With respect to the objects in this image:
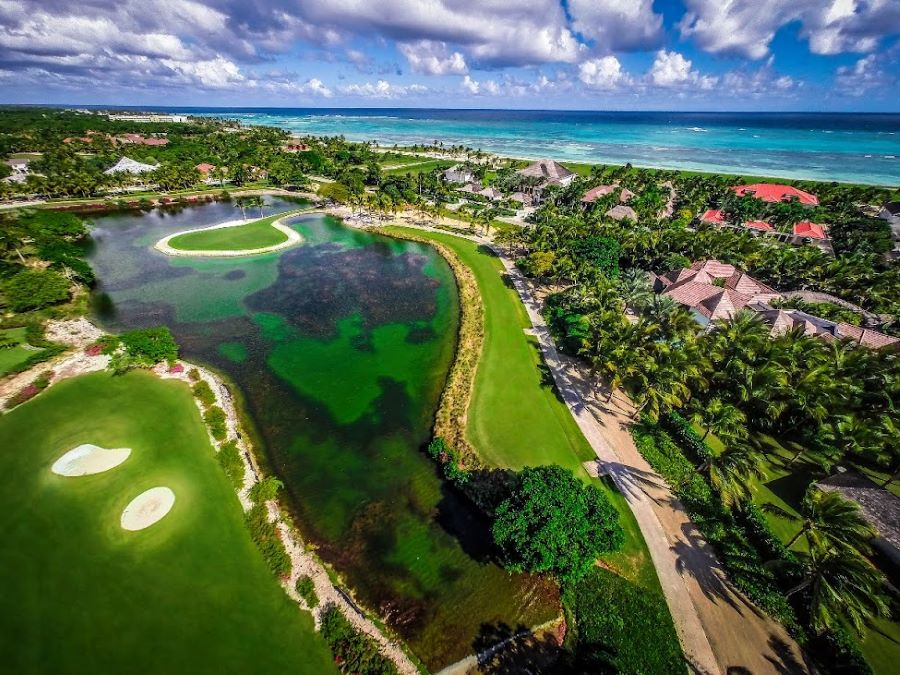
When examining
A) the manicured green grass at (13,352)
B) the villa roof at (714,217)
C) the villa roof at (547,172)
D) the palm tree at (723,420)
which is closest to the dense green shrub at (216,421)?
the manicured green grass at (13,352)

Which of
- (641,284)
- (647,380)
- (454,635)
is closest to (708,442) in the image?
(647,380)

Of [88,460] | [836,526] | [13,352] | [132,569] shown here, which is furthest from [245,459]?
[836,526]

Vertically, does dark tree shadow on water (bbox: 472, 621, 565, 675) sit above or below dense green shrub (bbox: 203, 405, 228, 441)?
below

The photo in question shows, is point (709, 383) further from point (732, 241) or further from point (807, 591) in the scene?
point (732, 241)

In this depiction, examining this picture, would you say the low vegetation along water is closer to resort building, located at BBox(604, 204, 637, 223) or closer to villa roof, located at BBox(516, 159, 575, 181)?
resort building, located at BBox(604, 204, 637, 223)

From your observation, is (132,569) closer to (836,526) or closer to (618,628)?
(618,628)

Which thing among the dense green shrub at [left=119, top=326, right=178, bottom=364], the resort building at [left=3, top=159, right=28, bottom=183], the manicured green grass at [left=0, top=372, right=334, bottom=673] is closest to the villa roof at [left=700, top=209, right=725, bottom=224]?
the manicured green grass at [left=0, top=372, right=334, bottom=673]
